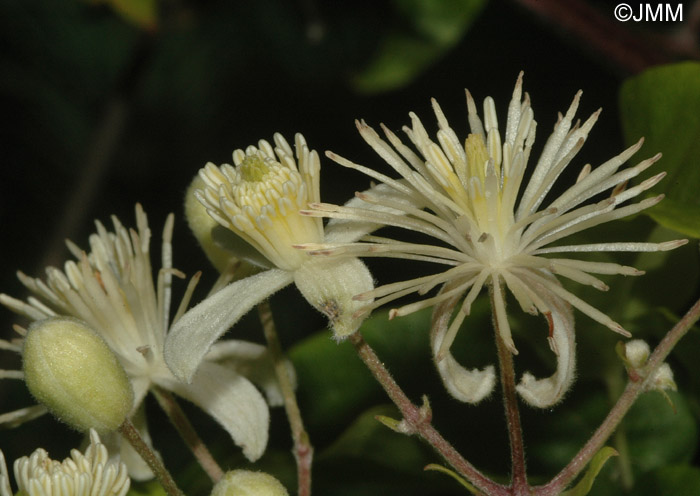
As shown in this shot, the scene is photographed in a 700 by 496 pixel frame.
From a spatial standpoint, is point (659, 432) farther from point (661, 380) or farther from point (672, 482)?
point (661, 380)

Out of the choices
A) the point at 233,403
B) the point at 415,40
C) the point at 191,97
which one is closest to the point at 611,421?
the point at 233,403

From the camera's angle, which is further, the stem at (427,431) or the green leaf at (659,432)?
the green leaf at (659,432)

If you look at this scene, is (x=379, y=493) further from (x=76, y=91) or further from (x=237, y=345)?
(x=76, y=91)

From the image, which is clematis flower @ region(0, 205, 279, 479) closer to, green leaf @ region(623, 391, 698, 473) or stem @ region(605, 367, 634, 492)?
stem @ region(605, 367, 634, 492)

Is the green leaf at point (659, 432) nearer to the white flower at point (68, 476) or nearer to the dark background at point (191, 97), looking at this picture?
the dark background at point (191, 97)

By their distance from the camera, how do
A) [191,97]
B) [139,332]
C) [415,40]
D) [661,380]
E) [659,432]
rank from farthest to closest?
[191,97], [415,40], [659,432], [139,332], [661,380]

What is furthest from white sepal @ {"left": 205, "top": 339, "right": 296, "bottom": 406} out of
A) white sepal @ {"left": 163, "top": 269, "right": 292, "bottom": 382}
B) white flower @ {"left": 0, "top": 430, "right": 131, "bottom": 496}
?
white flower @ {"left": 0, "top": 430, "right": 131, "bottom": 496}

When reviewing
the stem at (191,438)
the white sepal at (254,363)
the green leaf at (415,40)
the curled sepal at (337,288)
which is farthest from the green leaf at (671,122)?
the stem at (191,438)
